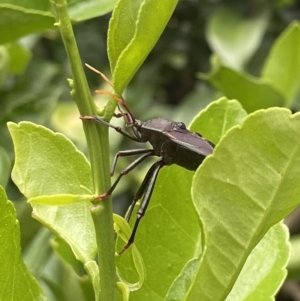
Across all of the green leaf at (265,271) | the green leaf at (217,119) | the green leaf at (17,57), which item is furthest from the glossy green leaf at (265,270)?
the green leaf at (17,57)

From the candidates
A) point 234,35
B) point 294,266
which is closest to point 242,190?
point 294,266

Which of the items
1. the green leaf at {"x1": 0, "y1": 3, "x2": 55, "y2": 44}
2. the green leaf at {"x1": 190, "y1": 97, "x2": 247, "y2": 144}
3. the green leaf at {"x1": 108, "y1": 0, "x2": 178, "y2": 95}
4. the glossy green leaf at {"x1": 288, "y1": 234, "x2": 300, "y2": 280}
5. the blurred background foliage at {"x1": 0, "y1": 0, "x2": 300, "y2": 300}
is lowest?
the glossy green leaf at {"x1": 288, "y1": 234, "x2": 300, "y2": 280}

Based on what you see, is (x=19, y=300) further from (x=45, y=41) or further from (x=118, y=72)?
(x=45, y=41)

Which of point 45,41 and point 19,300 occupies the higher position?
point 19,300

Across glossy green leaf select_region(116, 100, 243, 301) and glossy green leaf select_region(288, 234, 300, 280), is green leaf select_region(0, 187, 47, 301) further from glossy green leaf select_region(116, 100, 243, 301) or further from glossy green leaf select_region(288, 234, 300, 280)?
glossy green leaf select_region(288, 234, 300, 280)

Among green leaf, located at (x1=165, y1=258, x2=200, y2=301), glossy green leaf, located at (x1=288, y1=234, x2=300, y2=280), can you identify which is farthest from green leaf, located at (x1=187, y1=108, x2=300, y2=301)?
glossy green leaf, located at (x1=288, y1=234, x2=300, y2=280)

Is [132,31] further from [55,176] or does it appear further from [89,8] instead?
[89,8]

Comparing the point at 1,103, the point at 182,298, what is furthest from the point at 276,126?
the point at 1,103
